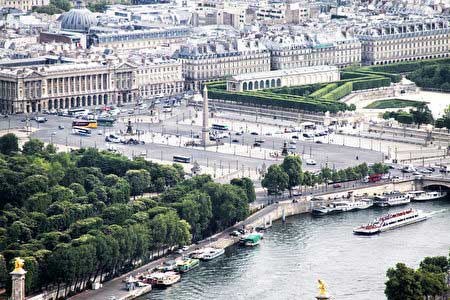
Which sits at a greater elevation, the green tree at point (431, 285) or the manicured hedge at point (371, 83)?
the manicured hedge at point (371, 83)

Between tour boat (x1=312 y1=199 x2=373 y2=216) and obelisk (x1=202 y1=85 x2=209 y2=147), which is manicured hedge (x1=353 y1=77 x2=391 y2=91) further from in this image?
tour boat (x1=312 y1=199 x2=373 y2=216)

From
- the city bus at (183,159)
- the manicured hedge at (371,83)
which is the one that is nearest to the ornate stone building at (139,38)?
the manicured hedge at (371,83)

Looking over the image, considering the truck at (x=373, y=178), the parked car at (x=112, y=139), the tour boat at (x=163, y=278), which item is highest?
the parked car at (x=112, y=139)

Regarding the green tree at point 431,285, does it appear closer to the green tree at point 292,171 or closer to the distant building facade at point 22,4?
the green tree at point 292,171

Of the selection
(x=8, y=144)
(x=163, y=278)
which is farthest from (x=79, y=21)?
(x=163, y=278)

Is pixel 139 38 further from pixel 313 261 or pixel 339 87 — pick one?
pixel 313 261

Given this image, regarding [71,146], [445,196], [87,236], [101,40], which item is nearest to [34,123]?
[71,146]
